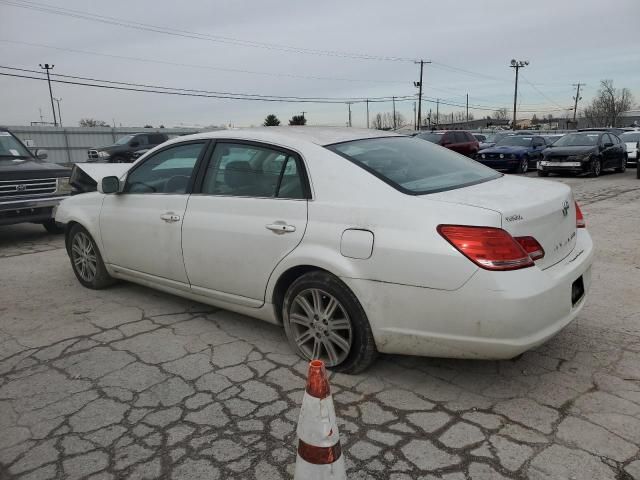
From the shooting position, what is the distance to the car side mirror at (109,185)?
446 cm

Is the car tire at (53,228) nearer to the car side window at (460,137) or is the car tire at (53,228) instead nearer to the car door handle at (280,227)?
the car door handle at (280,227)

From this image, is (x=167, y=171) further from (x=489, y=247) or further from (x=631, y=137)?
(x=631, y=137)

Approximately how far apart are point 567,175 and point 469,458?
16.5m

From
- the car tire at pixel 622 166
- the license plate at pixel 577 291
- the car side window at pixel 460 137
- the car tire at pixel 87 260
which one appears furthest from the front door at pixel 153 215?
the car side window at pixel 460 137

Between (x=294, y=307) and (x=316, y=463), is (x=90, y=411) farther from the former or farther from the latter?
(x=316, y=463)

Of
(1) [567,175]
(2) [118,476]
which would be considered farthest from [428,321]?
(1) [567,175]

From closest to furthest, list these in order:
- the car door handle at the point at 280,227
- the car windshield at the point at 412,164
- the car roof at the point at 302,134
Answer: the car windshield at the point at 412,164 → the car door handle at the point at 280,227 → the car roof at the point at 302,134

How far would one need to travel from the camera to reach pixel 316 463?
6.22 ft

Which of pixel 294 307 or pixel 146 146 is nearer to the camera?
pixel 294 307

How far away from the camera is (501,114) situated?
366ft

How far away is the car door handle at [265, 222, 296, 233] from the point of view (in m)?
3.28

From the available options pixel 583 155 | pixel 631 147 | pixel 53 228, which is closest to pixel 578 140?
pixel 583 155

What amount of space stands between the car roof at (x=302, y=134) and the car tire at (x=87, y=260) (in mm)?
1699

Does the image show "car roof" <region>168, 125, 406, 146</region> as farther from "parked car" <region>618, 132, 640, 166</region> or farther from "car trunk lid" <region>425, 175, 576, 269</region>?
"parked car" <region>618, 132, 640, 166</region>
